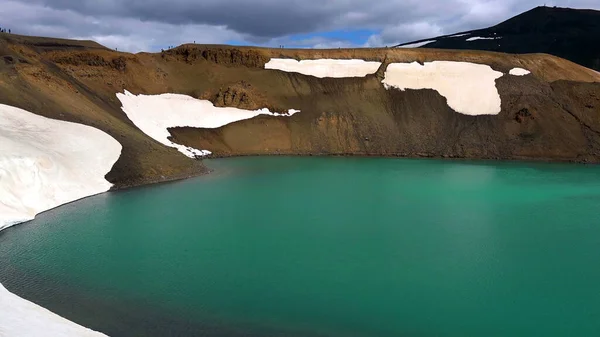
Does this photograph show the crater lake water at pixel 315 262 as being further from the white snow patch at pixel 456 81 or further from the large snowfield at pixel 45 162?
the white snow patch at pixel 456 81

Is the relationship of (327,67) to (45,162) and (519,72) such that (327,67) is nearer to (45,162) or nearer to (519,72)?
(519,72)

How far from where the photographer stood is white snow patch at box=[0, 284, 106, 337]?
9414 millimetres

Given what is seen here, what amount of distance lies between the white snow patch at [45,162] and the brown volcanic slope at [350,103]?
8.94 m

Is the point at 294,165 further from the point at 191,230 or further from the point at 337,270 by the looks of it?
the point at 337,270

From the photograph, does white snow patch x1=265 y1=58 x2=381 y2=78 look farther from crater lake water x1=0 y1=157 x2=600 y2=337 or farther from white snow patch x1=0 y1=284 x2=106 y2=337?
white snow patch x1=0 y1=284 x2=106 y2=337

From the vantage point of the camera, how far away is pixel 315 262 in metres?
15.5

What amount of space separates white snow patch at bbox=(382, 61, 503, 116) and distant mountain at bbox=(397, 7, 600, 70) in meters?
34.2

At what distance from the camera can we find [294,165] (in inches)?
1535

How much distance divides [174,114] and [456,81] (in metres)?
29.4

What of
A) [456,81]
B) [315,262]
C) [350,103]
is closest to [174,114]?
[350,103]

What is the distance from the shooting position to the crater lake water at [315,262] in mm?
11633

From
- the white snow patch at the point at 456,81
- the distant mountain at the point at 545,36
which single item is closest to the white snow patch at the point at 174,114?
the white snow patch at the point at 456,81

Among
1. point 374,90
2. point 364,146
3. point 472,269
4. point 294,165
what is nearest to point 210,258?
point 472,269

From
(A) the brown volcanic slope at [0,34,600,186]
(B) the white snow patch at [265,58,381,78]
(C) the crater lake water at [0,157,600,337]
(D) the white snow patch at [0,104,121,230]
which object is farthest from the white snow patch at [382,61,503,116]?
(D) the white snow patch at [0,104,121,230]
